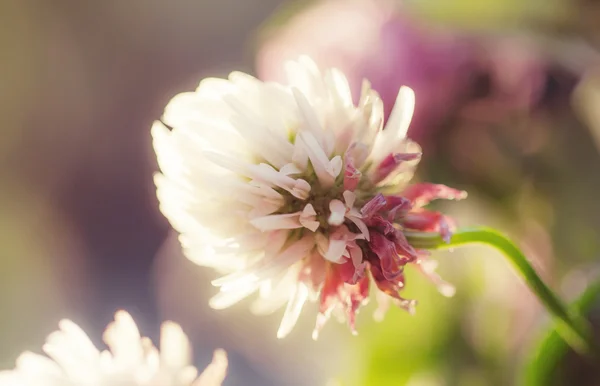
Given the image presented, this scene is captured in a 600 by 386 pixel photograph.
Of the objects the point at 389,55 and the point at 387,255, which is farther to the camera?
the point at 389,55

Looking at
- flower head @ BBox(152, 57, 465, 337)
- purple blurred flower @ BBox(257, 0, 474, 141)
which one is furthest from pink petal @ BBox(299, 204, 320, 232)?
purple blurred flower @ BBox(257, 0, 474, 141)

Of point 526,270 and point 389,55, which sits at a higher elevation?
point 389,55

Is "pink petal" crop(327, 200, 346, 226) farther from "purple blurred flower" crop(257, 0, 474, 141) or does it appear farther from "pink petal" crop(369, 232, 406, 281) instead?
"purple blurred flower" crop(257, 0, 474, 141)

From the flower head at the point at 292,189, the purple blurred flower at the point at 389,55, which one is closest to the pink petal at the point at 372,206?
the flower head at the point at 292,189

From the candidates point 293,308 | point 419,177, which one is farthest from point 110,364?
point 419,177

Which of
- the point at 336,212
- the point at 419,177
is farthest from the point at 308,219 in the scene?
the point at 419,177

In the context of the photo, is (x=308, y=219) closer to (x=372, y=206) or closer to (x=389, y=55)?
(x=372, y=206)

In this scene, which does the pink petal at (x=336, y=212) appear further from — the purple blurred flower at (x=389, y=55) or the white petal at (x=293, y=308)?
the purple blurred flower at (x=389, y=55)
